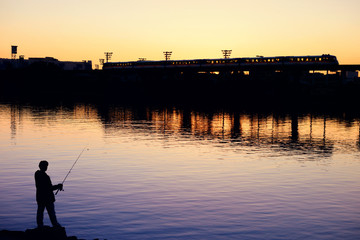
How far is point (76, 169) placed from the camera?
120 ft

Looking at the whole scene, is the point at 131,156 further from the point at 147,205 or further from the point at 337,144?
the point at 337,144

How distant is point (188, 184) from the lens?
3116cm

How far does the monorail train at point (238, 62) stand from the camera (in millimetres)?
Result: 124875

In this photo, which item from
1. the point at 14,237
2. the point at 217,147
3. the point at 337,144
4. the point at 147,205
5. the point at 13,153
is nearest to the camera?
the point at 14,237

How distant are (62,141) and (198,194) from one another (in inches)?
1119

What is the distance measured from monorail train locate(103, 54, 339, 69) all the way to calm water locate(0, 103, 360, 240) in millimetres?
64455

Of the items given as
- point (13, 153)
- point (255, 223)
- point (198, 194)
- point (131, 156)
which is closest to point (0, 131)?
point (13, 153)

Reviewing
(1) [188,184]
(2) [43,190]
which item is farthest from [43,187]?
(1) [188,184]

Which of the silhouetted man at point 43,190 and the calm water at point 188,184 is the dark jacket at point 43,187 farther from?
the calm water at point 188,184

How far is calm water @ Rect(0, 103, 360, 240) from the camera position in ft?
71.5

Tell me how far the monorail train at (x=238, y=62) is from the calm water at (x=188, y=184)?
2538 inches

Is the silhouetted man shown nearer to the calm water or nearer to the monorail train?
the calm water

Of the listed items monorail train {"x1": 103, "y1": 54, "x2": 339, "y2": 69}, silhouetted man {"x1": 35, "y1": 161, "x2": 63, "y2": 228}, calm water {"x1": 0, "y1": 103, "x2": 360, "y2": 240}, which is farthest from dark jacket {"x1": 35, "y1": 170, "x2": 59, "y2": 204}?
monorail train {"x1": 103, "y1": 54, "x2": 339, "y2": 69}

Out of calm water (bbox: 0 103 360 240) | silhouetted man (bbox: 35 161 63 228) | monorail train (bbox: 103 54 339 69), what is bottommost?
calm water (bbox: 0 103 360 240)
